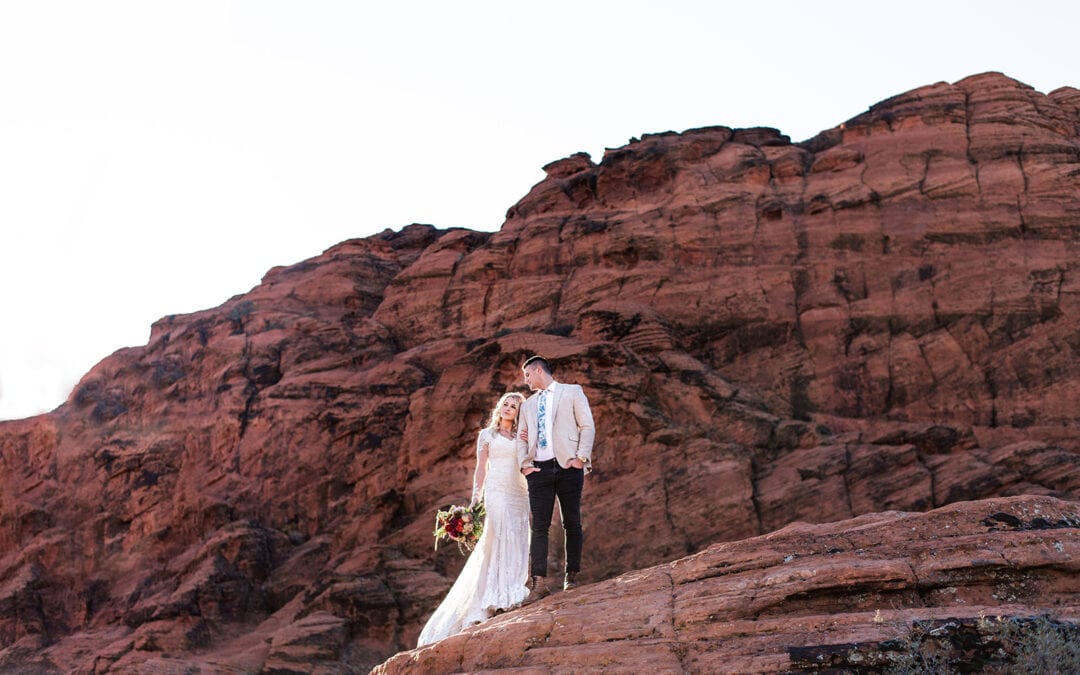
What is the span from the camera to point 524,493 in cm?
1378

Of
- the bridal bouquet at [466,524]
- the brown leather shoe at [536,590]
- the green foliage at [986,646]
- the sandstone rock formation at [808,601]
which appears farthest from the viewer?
the bridal bouquet at [466,524]

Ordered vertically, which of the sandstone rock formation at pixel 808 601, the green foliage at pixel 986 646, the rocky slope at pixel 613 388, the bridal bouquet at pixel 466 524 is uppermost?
the rocky slope at pixel 613 388

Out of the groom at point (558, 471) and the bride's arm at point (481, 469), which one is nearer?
the groom at point (558, 471)

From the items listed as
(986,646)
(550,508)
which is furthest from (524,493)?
(986,646)

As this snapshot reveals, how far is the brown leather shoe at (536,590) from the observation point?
12.6 metres

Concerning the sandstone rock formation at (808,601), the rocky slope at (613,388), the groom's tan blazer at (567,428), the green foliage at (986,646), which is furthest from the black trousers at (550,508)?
the rocky slope at (613,388)

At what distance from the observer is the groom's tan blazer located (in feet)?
41.7

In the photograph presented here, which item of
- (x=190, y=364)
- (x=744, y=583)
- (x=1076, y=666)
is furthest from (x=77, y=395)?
(x=1076, y=666)

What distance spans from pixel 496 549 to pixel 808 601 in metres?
4.12

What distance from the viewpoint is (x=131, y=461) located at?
38594 mm

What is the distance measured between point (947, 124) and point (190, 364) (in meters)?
27.5

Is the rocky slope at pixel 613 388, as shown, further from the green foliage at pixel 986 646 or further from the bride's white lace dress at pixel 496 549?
the green foliage at pixel 986 646

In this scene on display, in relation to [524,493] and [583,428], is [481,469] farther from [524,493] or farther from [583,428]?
[583,428]

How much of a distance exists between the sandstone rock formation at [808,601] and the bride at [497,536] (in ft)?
4.21
